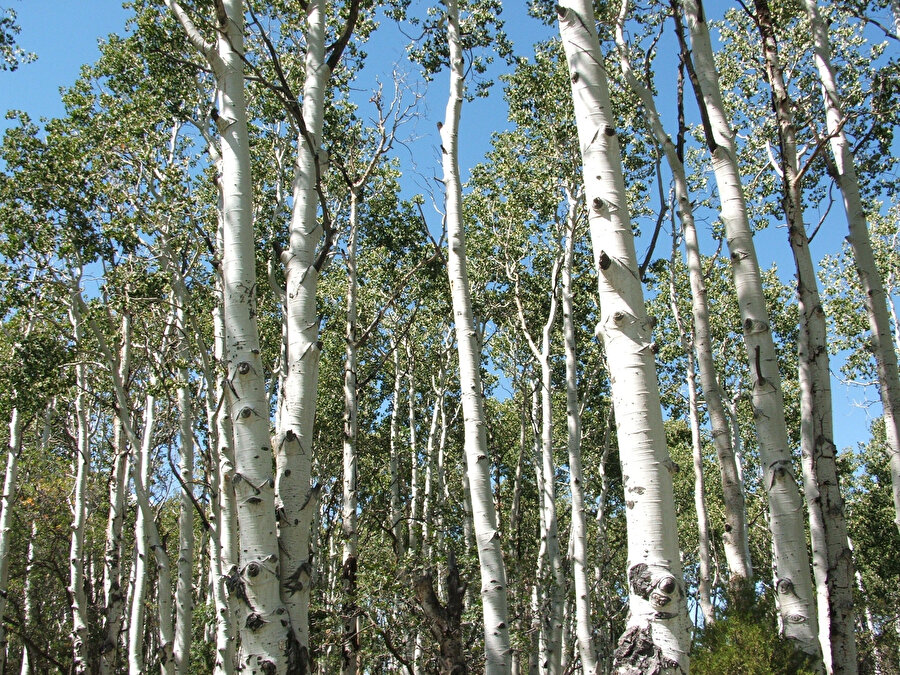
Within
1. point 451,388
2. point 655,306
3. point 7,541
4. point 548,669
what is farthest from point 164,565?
point 655,306

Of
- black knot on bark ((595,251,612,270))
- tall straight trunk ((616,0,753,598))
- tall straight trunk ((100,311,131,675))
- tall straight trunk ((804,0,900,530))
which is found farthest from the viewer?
tall straight trunk ((100,311,131,675))

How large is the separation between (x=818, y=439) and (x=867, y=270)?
7.29 ft

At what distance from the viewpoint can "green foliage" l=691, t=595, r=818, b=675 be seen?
142 inches

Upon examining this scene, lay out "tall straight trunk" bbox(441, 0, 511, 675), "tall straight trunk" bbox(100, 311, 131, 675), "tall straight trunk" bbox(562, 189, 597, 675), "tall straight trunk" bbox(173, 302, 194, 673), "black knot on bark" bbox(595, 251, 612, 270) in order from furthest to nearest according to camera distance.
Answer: "tall straight trunk" bbox(562, 189, 597, 675) < "tall straight trunk" bbox(100, 311, 131, 675) < "tall straight trunk" bbox(173, 302, 194, 673) < "tall straight trunk" bbox(441, 0, 511, 675) < "black knot on bark" bbox(595, 251, 612, 270)

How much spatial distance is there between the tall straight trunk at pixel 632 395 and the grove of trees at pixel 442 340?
12 mm

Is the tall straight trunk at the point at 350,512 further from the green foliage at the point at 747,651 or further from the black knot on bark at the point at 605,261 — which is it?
the black knot on bark at the point at 605,261

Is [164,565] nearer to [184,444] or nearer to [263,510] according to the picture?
[184,444]

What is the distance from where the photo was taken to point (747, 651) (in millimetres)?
3693

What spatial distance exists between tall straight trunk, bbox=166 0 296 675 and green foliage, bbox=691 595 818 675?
2460 mm

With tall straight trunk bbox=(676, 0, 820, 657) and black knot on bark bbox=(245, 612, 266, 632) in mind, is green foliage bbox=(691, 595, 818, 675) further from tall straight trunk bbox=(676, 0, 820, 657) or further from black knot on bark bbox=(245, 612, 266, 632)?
black knot on bark bbox=(245, 612, 266, 632)

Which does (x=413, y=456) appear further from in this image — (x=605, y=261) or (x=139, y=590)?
(x=605, y=261)

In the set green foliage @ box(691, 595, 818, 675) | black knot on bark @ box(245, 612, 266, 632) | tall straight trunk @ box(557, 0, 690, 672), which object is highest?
tall straight trunk @ box(557, 0, 690, 672)

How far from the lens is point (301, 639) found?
A: 316 centimetres

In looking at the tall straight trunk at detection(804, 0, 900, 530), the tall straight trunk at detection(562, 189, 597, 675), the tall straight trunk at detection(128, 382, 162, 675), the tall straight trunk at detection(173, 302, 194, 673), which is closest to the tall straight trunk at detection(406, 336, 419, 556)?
the tall straight trunk at detection(562, 189, 597, 675)
